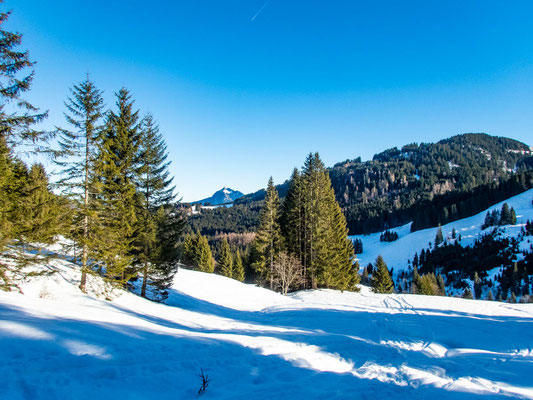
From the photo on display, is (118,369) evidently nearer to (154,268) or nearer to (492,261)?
(154,268)

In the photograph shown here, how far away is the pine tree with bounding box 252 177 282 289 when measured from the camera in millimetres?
29609

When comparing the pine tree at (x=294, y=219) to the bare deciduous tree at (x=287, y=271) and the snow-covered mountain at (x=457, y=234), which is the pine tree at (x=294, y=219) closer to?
the bare deciduous tree at (x=287, y=271)

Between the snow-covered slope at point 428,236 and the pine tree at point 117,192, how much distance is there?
136 m

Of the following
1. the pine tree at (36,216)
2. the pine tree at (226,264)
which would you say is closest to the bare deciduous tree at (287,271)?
the pine tree at (36,216)

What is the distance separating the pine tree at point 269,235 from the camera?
97.1ft

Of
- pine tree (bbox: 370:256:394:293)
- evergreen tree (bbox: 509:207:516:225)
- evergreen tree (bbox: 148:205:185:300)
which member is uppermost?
evergreen tree (bbox: 509:207:516:225)

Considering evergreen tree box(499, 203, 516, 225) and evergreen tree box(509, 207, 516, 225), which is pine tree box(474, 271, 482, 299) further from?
evergreen tree box(499, 203, 516, 225)

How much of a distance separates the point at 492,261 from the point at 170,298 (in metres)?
128

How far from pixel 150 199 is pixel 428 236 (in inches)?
6516

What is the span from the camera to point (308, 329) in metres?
11.1

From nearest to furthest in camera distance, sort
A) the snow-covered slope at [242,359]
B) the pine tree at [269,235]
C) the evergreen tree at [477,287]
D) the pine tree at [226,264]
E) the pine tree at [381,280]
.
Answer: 1. the snow-covered slope at [242,359]
2. the pine tree at [269,235]
3. the pine tree at [381,280]
4. the pine tree at [226,264]
5. the evergreen tree at [477,287]

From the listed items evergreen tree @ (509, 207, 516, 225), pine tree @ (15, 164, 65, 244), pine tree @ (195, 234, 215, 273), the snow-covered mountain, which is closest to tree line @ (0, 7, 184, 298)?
pine tree @ (15, 164, 65, 244)

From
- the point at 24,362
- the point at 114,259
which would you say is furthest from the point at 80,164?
the point at 24,362

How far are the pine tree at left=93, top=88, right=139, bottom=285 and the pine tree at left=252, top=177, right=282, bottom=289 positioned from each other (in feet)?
52.0
